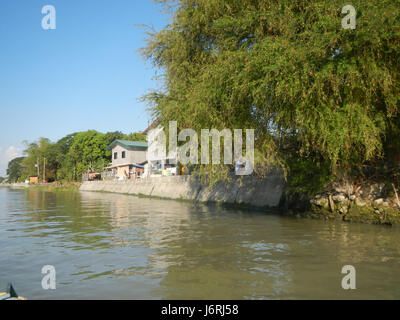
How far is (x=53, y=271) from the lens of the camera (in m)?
5.59

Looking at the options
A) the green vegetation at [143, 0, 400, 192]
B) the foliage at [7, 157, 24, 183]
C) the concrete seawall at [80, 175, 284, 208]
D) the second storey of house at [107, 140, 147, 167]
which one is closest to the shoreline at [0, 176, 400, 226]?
the concrete seawall at [80, 175, 284, 208]

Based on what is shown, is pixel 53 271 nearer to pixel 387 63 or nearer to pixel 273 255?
pixel 273 255

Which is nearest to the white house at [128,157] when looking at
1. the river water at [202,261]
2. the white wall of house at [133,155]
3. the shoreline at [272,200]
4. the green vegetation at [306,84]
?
the white wall of house at [133,155]

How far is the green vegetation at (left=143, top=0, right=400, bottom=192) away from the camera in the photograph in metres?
9.16

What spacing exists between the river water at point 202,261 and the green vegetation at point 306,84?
2.76 metres

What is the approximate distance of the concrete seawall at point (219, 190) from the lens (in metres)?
15.8

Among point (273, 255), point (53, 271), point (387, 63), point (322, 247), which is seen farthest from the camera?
point (387, 63)

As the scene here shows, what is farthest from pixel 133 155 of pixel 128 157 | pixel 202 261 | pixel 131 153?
pixel 202 261

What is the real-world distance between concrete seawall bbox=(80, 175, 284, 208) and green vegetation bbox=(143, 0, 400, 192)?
229 cm

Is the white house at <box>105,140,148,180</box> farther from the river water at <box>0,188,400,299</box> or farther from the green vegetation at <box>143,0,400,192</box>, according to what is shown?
the river water at <box>0,188,400,299</box>

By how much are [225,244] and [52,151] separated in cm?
8076

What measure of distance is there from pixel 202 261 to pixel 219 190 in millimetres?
13627
